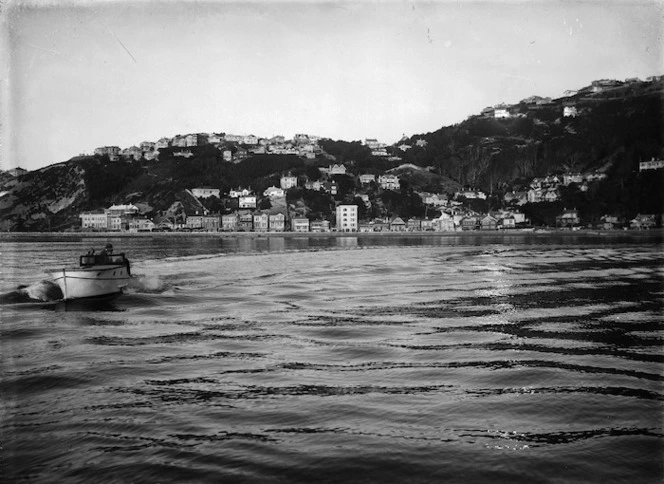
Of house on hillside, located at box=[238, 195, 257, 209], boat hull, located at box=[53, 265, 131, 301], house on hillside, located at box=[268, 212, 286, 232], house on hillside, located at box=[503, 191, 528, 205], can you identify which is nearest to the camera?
boat hull, located at box=[53, 265, 131, 301]

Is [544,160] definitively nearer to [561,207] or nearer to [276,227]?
[561,207]

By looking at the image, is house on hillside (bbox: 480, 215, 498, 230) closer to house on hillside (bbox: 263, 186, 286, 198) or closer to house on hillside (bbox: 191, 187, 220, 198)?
house on hillside (bbox: 263, 186, 286, 198)

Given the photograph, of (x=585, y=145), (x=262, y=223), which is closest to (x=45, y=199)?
(x=262, y=223)

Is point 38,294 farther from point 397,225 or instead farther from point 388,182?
point 388,182

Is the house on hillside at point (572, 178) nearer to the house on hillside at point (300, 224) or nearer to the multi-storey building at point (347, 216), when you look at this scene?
the multi-storey building at point (347, 216)

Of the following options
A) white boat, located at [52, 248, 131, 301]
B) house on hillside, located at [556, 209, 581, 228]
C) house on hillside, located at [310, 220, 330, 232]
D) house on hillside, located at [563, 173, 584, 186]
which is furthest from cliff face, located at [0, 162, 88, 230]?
house on hillside, located at [563, 173, 584, 186]

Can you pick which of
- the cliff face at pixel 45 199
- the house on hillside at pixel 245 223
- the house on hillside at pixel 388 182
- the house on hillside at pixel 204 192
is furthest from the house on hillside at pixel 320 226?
the cliff face at pixel 45 199
